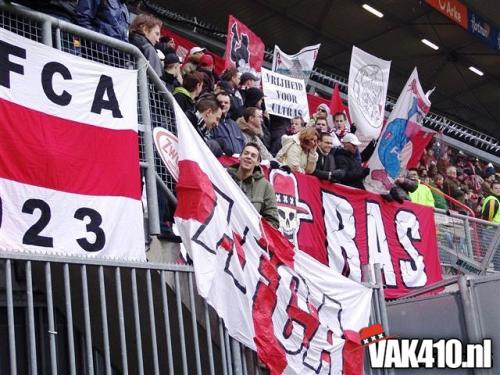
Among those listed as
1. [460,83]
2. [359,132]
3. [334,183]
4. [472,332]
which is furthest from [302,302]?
[460,83]

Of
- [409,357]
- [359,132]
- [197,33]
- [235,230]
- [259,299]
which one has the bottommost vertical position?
[409,357]

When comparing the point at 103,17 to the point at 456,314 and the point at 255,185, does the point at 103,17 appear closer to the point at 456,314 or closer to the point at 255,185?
the point at 255,185

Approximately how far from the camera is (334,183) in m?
9.33

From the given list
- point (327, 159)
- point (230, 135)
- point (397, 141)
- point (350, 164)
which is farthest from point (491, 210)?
point (230, 135)

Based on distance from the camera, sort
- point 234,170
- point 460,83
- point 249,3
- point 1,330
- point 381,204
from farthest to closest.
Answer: point 460,83, point 249,3, point 381,204, point 234,170, point 1,330

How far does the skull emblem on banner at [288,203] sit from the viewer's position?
27.0 ft

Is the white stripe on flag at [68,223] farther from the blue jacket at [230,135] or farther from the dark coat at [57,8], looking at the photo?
the blue jacket at [230,135]

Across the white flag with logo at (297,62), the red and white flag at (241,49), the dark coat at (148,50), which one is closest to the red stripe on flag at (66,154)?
the dark coat at (148,50)

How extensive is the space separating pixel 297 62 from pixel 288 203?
513 cm

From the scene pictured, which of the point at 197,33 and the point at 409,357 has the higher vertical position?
the point at 197,33

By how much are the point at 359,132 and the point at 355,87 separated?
68cm

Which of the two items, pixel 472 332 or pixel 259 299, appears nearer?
pixel 259 299

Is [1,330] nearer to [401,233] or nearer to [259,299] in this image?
[259,299]

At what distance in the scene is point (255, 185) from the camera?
7.04 metres
